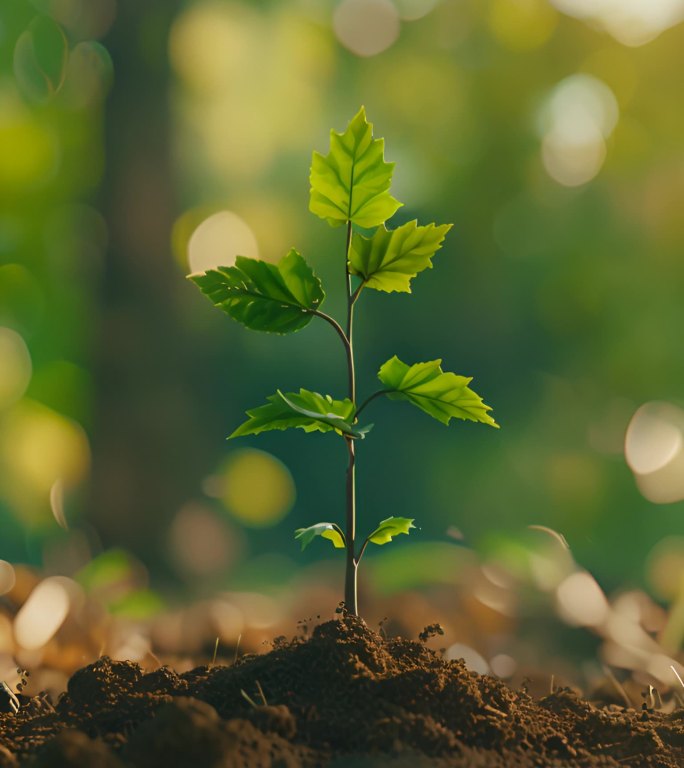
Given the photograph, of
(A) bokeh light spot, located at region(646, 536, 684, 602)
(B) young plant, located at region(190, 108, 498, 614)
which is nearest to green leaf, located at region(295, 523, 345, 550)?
(B) young plant, located at region(190, 108, 498, 614)

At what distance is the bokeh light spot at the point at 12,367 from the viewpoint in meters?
2.15

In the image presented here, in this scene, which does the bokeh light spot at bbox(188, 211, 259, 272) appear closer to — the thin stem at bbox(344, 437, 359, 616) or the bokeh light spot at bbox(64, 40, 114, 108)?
the bokeh light spot at bbox(64, 40, 114, 108)

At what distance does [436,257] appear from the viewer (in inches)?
83.9

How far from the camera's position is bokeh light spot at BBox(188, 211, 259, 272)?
1.85 meters

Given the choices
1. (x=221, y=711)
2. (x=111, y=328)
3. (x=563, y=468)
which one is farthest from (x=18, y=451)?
(x=221, y=711)

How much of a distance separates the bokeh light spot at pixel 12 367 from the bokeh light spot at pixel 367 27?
109 cm

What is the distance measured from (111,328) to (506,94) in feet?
3.67

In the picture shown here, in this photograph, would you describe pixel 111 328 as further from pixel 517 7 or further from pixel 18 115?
pixel 517 7

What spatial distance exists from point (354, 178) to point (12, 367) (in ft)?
4.81

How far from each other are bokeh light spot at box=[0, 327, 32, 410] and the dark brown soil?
1233mm

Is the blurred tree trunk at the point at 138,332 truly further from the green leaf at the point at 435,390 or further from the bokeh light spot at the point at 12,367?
the green leaf at the point at 435,390

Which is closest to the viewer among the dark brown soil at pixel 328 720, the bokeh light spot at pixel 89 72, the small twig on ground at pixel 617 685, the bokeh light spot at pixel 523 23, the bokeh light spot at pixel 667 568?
the dark brown soil at pixel 328 720

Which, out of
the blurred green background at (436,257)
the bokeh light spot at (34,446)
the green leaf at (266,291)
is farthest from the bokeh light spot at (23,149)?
the green leaf at (266,291)

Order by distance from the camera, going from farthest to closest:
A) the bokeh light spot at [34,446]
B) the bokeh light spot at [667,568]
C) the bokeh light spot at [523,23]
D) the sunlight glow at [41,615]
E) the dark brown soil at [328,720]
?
the bokeh light spot at [523,23]
the bokeh light spot at [34,446]
the bokeh light spot at [667,568]
the sunlight glow at [41,615]
the dark brown soil at [328,720]
